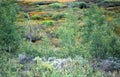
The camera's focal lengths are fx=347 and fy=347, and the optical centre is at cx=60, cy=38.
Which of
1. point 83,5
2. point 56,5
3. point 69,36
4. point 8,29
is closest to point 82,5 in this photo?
point 83,5

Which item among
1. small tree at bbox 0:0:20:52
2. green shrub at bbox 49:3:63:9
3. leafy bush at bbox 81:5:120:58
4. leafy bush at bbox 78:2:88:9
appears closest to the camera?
leafy bush at bbox 81:5:120:58

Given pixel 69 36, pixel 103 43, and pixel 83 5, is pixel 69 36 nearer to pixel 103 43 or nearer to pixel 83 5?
pixel 103 43

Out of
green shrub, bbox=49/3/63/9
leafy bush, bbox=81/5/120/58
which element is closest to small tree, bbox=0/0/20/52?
leafy bush, bbox=81/5/120/58

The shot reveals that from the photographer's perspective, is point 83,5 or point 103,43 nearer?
point 103,43

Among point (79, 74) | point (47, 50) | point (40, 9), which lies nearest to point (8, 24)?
point (47, 50)

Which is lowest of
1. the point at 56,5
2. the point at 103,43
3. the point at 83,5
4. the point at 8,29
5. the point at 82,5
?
the point at 56,5

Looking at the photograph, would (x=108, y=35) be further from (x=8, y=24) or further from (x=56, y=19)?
(x=56, y=19)

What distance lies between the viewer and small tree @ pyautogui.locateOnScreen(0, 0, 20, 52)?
5228cm

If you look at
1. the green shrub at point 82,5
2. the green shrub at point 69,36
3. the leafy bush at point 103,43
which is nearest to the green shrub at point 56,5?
the green shrub at point 82,5

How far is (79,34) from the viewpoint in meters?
64.9

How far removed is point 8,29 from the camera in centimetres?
5350

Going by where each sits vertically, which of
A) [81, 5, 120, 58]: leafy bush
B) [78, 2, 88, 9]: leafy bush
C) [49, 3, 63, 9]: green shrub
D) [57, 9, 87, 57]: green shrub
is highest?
[81, 5, 120, 58]: leafy bush

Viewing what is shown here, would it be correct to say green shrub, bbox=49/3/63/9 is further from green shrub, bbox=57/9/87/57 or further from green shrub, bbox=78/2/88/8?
green shrub, bbox=57/9/87/57

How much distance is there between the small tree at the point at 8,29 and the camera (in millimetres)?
52284
